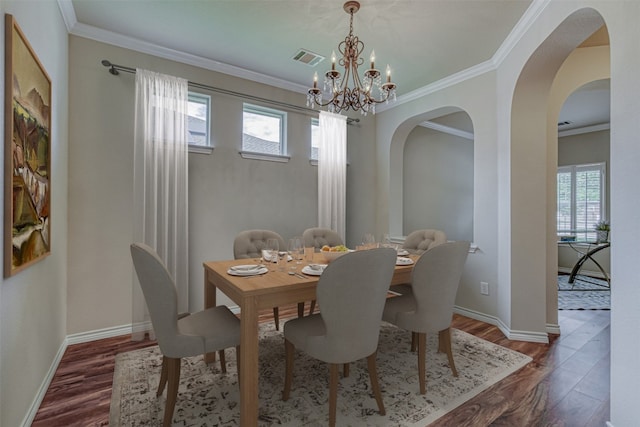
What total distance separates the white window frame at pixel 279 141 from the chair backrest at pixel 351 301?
2.30 m

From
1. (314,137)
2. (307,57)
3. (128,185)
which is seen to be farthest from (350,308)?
(314,137)

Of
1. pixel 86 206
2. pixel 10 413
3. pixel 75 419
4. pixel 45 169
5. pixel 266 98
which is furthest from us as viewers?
pixel 266 98

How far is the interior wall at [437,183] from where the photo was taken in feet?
16.4

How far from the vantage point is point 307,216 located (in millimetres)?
3729

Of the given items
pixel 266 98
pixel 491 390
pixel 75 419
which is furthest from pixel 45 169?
pixel 491 390

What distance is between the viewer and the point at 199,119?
311cm

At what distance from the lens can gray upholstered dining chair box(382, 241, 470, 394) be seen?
178cm

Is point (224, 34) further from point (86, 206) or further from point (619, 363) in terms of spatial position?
point (619, 363)

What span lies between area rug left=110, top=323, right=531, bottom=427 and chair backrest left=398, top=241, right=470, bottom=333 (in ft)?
1.36

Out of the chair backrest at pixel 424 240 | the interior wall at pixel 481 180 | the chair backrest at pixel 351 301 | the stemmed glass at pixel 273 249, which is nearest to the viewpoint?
the chair backrest at pixel 351 301

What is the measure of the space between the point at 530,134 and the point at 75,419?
154 inches

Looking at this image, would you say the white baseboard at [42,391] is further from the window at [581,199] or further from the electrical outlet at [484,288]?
the window at [581,199]

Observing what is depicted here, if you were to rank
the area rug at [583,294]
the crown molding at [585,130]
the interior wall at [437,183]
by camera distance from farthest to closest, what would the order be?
1. the crown molding at [585,130]
2. the interior wall at [437,183]
3. the area rug at [583,294]

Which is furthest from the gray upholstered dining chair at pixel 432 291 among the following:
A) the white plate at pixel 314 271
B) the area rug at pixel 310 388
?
the white plate at pixel 314 271
